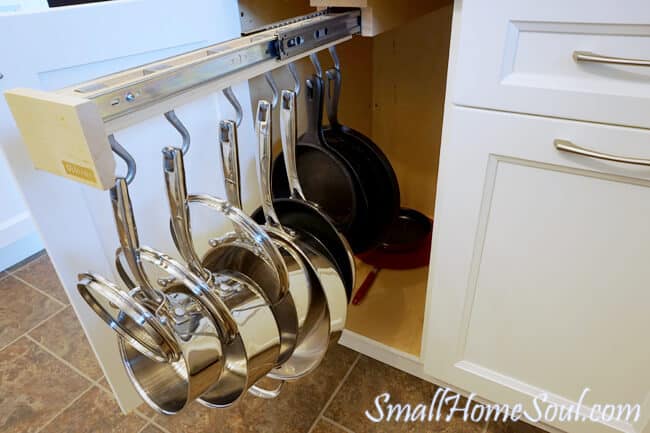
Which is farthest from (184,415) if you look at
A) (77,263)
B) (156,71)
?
(156,71)

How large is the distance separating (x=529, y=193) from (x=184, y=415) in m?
0.91

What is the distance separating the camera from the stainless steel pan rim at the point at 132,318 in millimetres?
532

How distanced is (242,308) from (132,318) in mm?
189

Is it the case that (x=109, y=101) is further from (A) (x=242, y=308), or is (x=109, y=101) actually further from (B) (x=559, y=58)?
(B) (x=559, y=58)

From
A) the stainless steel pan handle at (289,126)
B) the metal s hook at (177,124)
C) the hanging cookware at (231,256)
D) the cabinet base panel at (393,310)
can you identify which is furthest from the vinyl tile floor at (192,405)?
the metal s hook at (177,124)

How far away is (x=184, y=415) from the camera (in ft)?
3.36

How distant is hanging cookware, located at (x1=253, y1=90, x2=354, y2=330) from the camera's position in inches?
27.1

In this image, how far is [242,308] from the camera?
70 centimetres

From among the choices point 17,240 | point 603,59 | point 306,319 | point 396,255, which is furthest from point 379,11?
point 17,240

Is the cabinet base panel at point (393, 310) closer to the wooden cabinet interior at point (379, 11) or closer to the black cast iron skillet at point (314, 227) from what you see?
the black cast iron skillet at point (314, 227)

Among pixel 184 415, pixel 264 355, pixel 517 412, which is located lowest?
pixel 184 415

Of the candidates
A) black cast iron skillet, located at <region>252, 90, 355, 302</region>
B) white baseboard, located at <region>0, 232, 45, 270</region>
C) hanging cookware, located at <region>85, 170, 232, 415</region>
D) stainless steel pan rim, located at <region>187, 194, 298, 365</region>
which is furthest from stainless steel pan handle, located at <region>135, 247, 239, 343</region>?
white baseboard, located at <region>0, 232, 45, 270</region>

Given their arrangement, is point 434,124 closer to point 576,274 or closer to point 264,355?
point 576,274

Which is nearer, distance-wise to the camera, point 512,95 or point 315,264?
point 512,95
